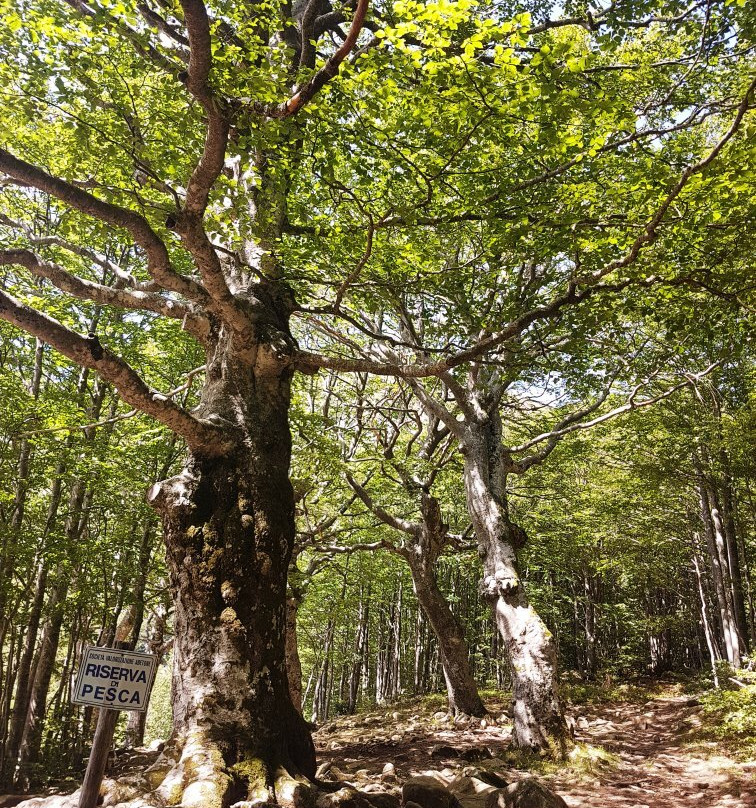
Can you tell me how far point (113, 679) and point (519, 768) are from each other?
6643 millimetres

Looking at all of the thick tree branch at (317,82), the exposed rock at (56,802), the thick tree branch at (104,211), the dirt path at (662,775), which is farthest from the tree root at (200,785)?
the thick tree branch at (317,82)

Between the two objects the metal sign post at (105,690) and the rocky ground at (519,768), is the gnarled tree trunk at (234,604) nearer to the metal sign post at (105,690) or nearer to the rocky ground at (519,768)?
the rocky ground at (519,768)

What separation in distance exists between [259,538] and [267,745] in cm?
159

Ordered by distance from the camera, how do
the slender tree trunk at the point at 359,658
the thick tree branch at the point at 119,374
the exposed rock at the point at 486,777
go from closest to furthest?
1. the thick tree branch at the point at 119,374
2. the exposed rock at the point at 486,777
3. the slender tree trunk at the point at 359,658

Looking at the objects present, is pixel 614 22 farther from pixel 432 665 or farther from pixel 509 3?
pixel 432 665

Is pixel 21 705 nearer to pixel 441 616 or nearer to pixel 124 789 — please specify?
pixel 441 616

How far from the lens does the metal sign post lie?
9.51 feet

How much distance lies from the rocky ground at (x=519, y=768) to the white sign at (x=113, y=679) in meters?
1.52

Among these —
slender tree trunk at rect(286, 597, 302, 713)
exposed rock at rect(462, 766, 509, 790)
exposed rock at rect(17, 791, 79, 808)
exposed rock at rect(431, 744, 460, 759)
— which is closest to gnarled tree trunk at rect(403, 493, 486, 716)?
slender tree trunk at rect(286, 597, 302, 713)

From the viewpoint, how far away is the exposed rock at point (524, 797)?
15.5ft

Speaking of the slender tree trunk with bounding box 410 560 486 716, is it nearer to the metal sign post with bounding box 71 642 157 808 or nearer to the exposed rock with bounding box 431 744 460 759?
the exposed rock with bounding box 431 744 460 759

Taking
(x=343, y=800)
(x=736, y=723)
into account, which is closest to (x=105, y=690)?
(x=343, y=800)

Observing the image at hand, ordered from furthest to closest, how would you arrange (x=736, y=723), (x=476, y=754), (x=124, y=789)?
1. (x=476, y=754)
2. (x=736, y=723)
3. (x=124, y=789)

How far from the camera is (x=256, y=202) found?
6.51m
